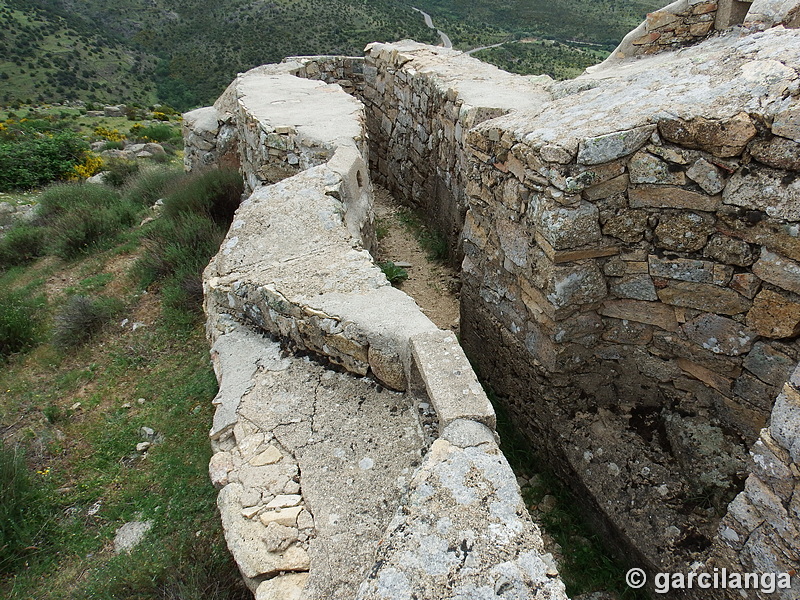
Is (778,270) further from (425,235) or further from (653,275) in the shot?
(425,235)

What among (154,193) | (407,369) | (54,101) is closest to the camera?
(407,369)

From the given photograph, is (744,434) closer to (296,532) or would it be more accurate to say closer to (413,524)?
(413,524)

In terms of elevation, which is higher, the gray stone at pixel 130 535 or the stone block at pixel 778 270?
→ the stone block at pixel 778 270

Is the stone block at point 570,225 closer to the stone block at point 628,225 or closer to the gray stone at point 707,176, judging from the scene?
the stone block at point 628,225

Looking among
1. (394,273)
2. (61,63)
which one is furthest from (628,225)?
(61,63)

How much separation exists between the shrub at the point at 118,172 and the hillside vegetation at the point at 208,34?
1312cm

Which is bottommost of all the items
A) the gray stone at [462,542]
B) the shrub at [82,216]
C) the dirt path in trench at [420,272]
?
the shrub at [82,216]

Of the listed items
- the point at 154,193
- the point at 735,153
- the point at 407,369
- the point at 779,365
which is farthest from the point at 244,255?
the point at 154,193

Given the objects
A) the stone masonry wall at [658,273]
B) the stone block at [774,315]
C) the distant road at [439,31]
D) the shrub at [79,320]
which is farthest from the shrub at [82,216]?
the distant road at [439,31]

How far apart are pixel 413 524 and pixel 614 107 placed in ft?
8.62

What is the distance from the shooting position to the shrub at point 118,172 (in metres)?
11.3

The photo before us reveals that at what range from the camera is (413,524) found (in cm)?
192

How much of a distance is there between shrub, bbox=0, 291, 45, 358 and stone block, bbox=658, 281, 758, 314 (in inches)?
228

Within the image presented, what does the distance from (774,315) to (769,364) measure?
0.28m
